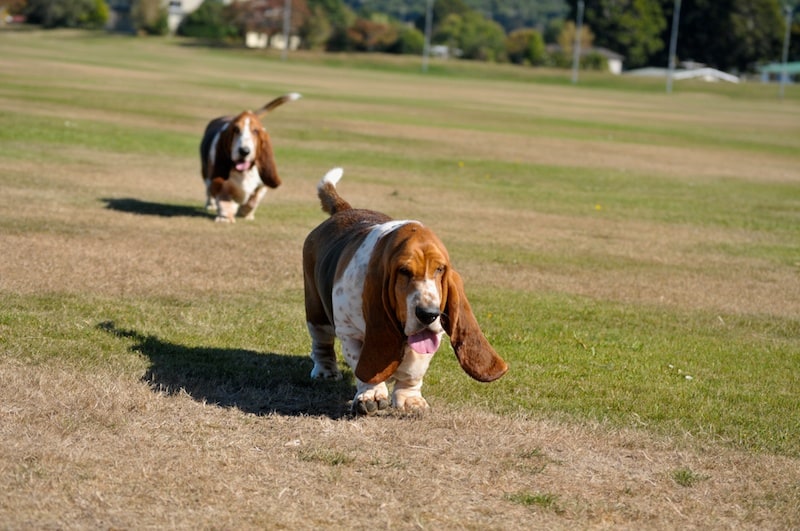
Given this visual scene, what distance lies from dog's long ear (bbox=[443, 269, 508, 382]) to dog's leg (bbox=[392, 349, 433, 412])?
0.74 ft

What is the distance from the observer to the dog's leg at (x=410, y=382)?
23.2 ft

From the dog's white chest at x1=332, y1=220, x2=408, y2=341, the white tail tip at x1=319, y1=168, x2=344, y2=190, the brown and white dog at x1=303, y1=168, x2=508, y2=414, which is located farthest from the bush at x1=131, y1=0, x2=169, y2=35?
the dog's white chest at x1=332, y1=220, x2=408, y2=341

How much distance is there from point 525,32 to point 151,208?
131410 mm

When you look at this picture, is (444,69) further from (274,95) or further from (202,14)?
(274,95)

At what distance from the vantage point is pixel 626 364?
906 centimetres

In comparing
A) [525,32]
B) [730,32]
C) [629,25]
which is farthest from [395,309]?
[525,32]

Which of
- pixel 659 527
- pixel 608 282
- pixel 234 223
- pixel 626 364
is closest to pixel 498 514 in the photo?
pixel 659 527

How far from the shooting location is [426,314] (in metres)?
6.49

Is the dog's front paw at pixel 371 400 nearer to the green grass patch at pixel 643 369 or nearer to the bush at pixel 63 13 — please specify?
the green grass patch at pixel 643 369

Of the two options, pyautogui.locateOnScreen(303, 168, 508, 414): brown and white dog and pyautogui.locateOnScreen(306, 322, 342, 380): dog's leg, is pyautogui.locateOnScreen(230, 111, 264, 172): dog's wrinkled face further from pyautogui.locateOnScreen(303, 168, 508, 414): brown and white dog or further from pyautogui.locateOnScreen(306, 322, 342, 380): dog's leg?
pyautogui.locateOnScreen(303, 168, 508, 414): brown and white dog

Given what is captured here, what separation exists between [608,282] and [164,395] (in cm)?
629

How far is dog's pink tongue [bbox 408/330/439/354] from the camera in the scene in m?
6.67

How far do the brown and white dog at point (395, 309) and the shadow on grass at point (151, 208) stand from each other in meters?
7.81

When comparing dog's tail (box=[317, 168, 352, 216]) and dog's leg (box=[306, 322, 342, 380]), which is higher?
dog's tail (box=[317, 168, 352, 216])
